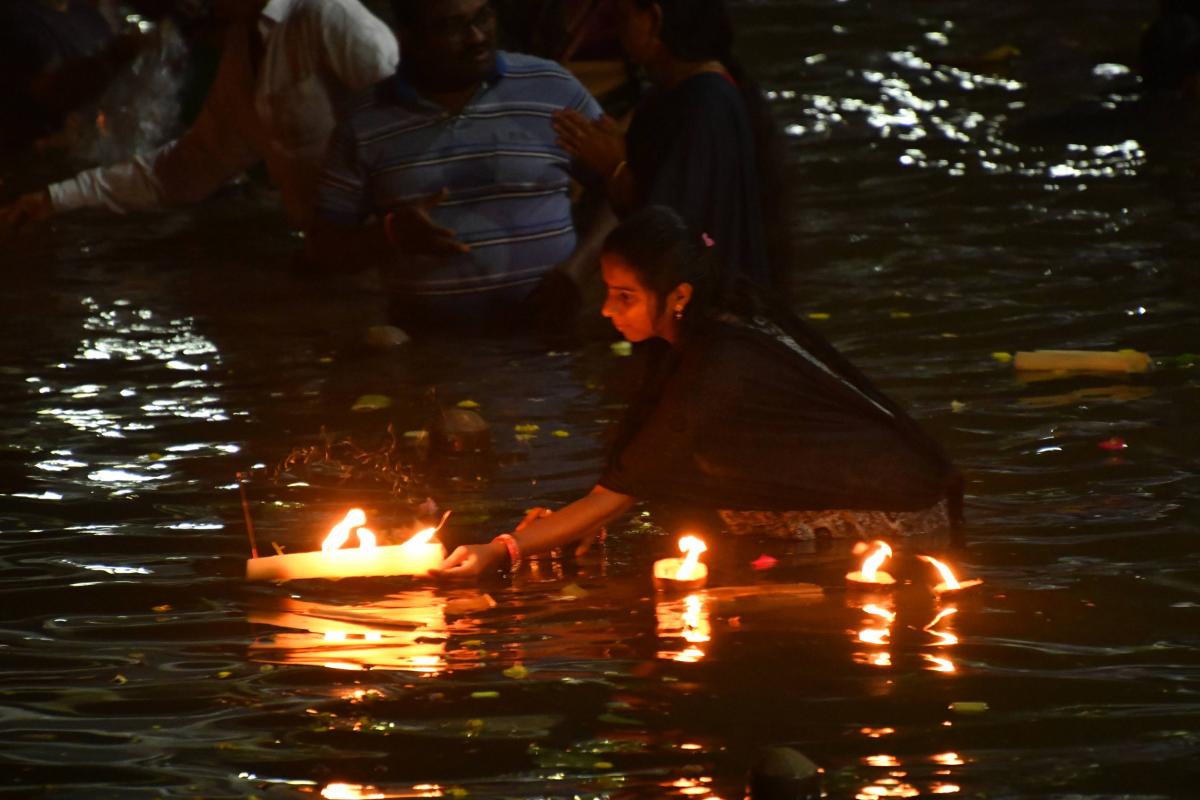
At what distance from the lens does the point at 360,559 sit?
5406 millimetres

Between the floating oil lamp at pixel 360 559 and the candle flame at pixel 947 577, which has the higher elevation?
the floating oil lamp at pixel 360 559

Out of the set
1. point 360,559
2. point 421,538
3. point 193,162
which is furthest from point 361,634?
Answer: point 193,162

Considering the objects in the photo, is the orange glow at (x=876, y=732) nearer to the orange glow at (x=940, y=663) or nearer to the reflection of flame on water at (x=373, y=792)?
the orange glow at (x=940, y=663)

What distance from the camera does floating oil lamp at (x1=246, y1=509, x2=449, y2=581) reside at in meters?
5.41

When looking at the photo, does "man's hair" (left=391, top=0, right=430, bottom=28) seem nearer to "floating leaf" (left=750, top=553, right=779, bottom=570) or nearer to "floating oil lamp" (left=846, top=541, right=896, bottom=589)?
"floating leaf" (left=750, top=553, right=779, bottom=570)

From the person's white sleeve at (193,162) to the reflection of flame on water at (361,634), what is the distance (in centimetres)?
442

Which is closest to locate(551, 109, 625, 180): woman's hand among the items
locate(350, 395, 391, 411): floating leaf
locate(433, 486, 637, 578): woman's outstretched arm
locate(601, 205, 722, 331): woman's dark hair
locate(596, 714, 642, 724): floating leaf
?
locate(350, 395, 391, 411): floating leaf

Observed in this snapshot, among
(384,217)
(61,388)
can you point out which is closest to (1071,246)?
(384,217)

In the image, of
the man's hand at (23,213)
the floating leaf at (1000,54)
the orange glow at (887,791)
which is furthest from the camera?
the floating leaf at (1000,54)

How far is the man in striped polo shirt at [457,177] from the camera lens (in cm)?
809

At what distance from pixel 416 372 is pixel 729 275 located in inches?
119

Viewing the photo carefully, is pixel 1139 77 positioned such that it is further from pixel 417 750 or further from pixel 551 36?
pixel 417 750

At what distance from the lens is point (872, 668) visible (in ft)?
15.5

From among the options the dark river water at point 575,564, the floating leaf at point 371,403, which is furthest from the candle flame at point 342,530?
the floating leaf at point 371,403
